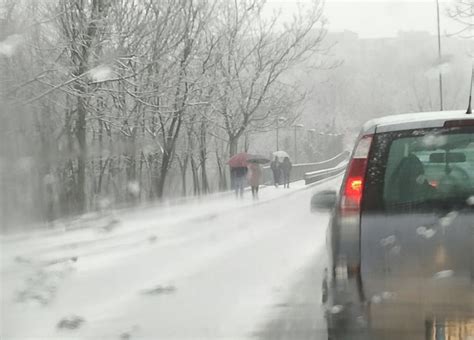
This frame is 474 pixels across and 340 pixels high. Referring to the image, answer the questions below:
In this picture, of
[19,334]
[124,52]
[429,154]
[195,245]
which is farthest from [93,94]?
[429,154]

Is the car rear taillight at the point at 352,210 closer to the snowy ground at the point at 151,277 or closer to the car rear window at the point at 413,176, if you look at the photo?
the car rear window at the point at 413,176

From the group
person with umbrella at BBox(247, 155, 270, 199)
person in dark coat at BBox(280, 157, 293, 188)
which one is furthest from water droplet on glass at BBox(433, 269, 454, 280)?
person in dark coat at BBox(280, 157, 293, 188)

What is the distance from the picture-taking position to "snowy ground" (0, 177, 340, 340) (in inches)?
234

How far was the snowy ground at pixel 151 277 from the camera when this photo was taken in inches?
234

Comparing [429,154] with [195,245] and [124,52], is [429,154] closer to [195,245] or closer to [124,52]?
[195,245]

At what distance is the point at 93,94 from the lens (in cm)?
1909

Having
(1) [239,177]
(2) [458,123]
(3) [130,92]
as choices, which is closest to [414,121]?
(2) [458,123]

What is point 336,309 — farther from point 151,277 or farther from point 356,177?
point 151,277

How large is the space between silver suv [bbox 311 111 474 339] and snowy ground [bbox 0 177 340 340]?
202cm

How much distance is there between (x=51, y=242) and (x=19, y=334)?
5.95 meters

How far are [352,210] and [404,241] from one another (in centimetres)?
34

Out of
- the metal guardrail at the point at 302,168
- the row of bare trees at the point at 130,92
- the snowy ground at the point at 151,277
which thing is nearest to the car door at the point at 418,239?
the snowy ground at the point at 151,277

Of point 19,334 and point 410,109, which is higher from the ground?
point 410,109

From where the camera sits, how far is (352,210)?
3676 millimetres
